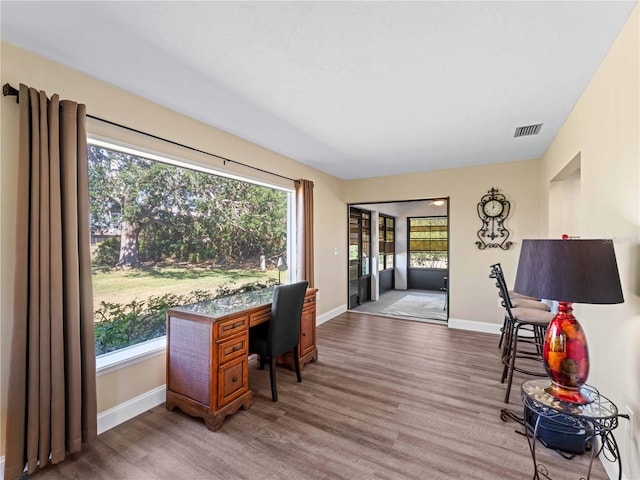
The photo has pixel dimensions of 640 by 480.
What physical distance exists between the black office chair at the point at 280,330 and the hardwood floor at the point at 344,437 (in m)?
0.34

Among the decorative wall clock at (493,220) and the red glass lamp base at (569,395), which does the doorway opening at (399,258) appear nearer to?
the decorative wall clock at (493,220)

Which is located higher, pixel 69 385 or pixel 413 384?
pixel 69 385

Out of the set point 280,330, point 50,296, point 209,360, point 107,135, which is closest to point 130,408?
point 209,360

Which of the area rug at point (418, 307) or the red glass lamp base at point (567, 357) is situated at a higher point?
the red glass lamp base at point (567, 357)

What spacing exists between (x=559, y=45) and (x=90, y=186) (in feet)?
10.6

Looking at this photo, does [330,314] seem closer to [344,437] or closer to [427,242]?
[344,437]

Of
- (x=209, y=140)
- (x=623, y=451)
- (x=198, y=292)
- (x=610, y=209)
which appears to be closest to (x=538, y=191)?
(x=610, y=209)

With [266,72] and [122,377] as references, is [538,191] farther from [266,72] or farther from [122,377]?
[122,377]

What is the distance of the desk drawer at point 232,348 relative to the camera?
2.24 m

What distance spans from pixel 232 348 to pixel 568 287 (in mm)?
2173

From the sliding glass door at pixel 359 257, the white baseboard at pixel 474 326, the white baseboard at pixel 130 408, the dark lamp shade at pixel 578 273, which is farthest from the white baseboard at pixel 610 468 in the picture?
the sliding glass door at pixel 359 257

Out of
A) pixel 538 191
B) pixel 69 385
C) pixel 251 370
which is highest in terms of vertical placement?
pixel 538 191

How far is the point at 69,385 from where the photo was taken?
1.86m

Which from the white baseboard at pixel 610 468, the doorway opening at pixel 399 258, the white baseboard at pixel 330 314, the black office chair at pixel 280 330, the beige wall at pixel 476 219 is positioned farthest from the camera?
the doorway opening at pixel 399 258
